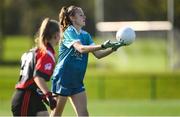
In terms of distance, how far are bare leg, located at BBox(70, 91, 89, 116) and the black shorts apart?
106cm

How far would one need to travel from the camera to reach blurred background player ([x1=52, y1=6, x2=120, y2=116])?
41.9ft

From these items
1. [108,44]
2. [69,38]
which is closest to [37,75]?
[108,44]

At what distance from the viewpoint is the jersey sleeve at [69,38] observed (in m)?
12.7

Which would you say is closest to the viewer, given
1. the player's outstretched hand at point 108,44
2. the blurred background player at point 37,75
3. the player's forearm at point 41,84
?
the player's forearm at point 41,84

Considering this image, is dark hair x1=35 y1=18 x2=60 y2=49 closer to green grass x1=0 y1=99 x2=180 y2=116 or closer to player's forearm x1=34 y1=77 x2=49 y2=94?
player's forearm x1=34 y1=77 x2=49 y2=94

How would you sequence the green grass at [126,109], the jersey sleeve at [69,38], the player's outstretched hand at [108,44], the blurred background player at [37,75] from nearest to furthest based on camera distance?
the blurred background player at [37,75] → the player's outstretched hand at [108,44] → the jersey sleeve at [69,38] → the green grass at [126,109]

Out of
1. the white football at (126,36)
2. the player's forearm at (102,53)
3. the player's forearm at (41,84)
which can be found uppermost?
the white football at (126,36)

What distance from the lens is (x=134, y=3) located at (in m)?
40.1

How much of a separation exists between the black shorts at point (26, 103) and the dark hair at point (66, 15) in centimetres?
157

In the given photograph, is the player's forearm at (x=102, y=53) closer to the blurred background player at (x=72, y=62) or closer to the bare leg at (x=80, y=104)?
the blurred background player at (x=72, y=62)

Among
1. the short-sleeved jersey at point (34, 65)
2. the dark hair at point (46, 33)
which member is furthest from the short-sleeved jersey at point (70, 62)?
the short-sleeved jersey at point (34, 65)

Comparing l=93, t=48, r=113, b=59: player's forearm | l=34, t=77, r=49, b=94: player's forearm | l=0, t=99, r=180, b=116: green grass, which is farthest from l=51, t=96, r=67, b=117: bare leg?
l=0, t=99, r=180, b=116: green grass

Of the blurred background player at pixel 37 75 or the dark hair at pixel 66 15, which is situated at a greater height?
the dark hair at pixel 66 15

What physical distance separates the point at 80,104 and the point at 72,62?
0.62m
